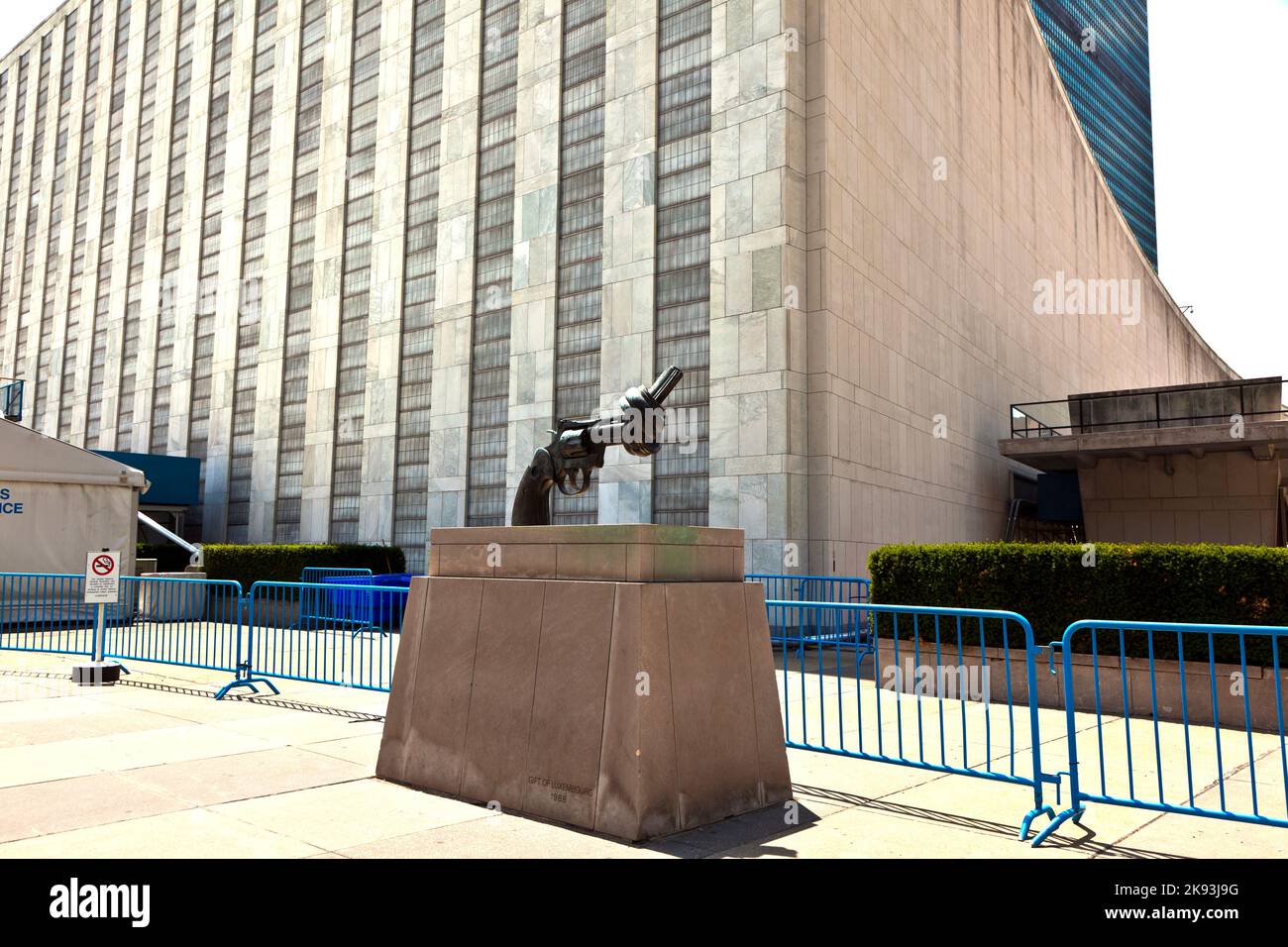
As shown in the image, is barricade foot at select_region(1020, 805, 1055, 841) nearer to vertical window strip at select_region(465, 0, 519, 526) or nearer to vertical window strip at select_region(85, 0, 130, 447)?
vertical window strip at select_region(465, 0, 519, 526)

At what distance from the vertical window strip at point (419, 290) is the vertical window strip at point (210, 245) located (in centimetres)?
961

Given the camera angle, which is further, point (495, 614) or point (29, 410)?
point (29, 410)

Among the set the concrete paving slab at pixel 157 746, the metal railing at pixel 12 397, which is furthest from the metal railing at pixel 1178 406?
the metal railing at pixel 12 397

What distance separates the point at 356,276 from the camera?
2669cm

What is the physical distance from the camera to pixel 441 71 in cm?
2528

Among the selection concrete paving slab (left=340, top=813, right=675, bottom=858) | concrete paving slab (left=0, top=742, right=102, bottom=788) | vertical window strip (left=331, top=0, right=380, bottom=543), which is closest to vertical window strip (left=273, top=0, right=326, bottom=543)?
vertical window strip (left=331, top=0, right=380, bottom=543)

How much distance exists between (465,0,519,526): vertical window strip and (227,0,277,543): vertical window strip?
978 centimetres

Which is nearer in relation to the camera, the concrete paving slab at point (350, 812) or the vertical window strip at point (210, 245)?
the concrete paving slab at point (350, 812)

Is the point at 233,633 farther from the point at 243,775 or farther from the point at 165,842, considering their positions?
the point at 165,842

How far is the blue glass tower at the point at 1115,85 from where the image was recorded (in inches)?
3728

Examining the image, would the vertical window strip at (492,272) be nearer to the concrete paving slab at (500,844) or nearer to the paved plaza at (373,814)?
the paved plaza at (373,814)

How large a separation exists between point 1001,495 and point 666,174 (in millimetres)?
15215
